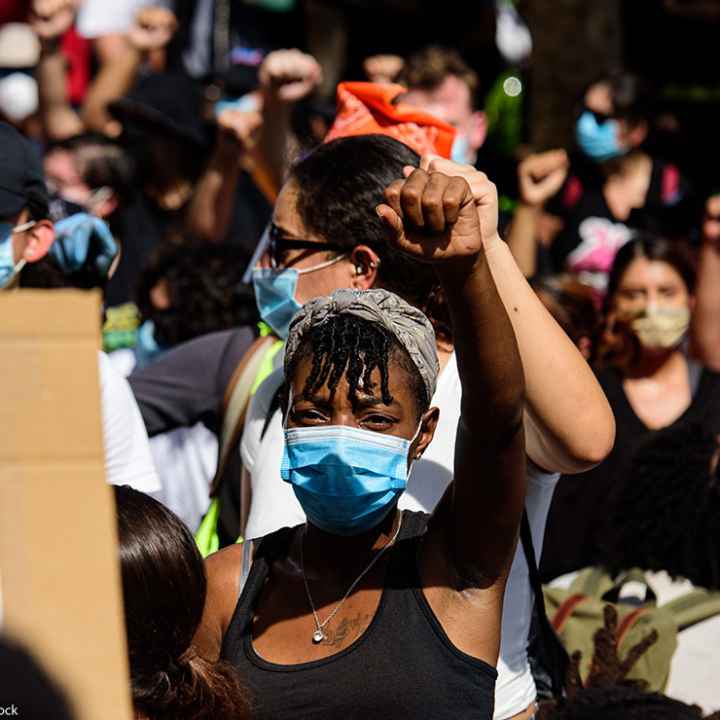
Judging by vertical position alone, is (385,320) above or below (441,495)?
above

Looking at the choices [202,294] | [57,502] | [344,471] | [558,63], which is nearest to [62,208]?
[202,294]

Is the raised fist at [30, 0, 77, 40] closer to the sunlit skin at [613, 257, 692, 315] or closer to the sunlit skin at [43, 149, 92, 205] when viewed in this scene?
the sunlit skin at [43, 149, 92, 205]

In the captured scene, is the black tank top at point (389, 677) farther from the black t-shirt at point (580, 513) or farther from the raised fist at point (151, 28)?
the raised fist at point (151, 28)

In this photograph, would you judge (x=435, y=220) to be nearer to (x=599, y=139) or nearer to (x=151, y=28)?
(x=599, y=139)

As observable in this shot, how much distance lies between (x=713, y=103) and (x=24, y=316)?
9653 millimetres

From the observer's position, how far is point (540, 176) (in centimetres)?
548

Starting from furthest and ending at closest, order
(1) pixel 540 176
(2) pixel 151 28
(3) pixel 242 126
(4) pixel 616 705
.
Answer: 1. (2) pixel 151 28
2. (1) pixel 540 176
3. (3) pixel 242 126
4. (4) pixel 616 705

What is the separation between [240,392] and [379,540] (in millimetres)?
955

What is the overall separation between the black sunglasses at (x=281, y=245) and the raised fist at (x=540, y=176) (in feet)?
8.64

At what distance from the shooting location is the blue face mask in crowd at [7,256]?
10.8 feet

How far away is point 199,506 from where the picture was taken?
159 inches

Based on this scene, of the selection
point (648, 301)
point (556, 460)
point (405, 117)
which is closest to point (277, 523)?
point (556, 460)

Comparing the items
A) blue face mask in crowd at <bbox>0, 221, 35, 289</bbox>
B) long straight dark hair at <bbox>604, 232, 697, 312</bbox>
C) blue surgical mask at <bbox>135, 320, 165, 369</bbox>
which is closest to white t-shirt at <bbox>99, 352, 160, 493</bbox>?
blue face mask in crowd at <bbox>0, 221, 35, 289</bbox>

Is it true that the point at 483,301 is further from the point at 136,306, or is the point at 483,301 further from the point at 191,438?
the point at 136,306
